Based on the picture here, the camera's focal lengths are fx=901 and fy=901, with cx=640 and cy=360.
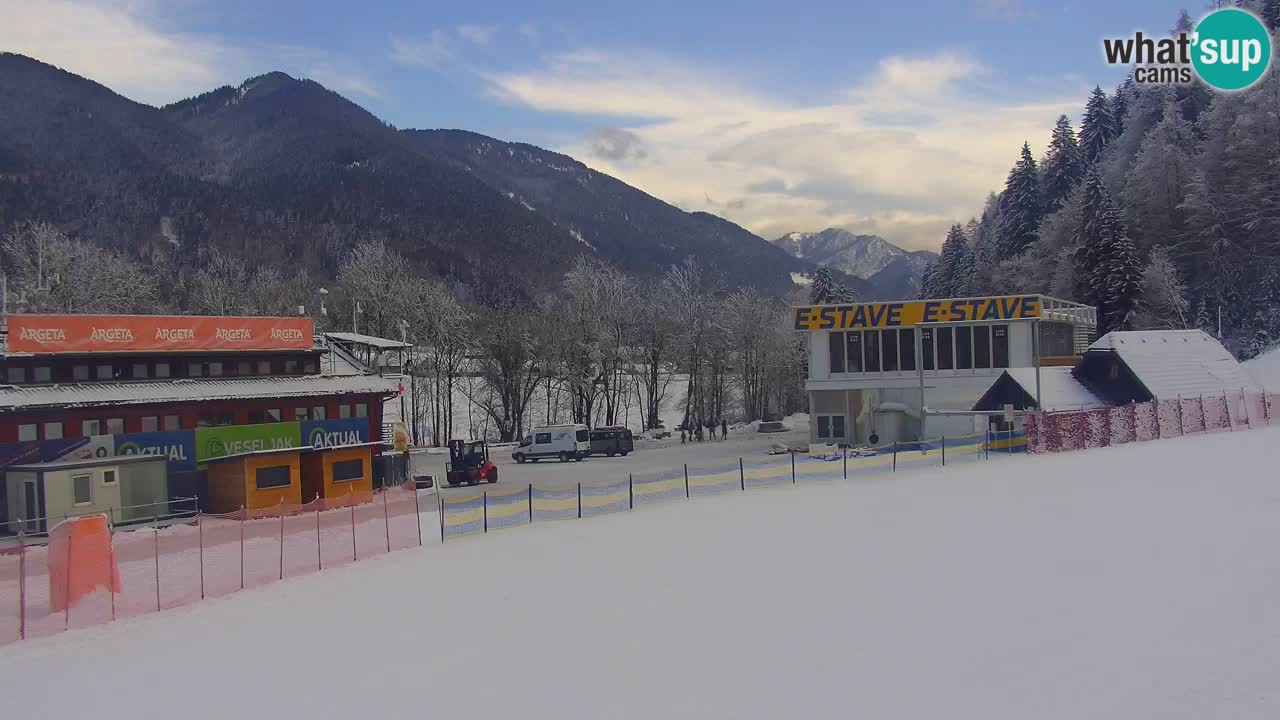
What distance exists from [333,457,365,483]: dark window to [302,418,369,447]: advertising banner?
106cm

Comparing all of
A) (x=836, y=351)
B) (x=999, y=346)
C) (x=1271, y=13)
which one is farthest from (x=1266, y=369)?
(x=1271, y=13)

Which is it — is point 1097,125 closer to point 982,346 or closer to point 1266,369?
point 1266,369

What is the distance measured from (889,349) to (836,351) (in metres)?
3.05

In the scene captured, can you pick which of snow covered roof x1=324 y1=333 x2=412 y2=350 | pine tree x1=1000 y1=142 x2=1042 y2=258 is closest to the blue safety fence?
snow covered roof x1=324 y1=333 x2=412 y2=350

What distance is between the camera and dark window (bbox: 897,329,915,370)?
50969mm

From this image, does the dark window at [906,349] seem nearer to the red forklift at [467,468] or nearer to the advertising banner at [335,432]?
the red forklift at [467,468]

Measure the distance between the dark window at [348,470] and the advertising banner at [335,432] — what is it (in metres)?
1.06

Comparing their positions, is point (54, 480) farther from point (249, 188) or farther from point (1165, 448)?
point (249, 188)

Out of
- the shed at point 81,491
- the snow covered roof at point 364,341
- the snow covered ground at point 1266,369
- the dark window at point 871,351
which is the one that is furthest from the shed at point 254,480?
the snow covered ground at point 1266,369

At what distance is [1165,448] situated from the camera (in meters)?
38.2

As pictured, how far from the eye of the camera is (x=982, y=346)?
162 ft

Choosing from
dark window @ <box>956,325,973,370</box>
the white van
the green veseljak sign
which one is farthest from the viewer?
the white van

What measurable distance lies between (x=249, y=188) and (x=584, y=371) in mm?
148463

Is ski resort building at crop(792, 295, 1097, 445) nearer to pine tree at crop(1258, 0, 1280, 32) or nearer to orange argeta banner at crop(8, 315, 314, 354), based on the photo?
orange argeta banner at crop(8, 315, 314, 354)
